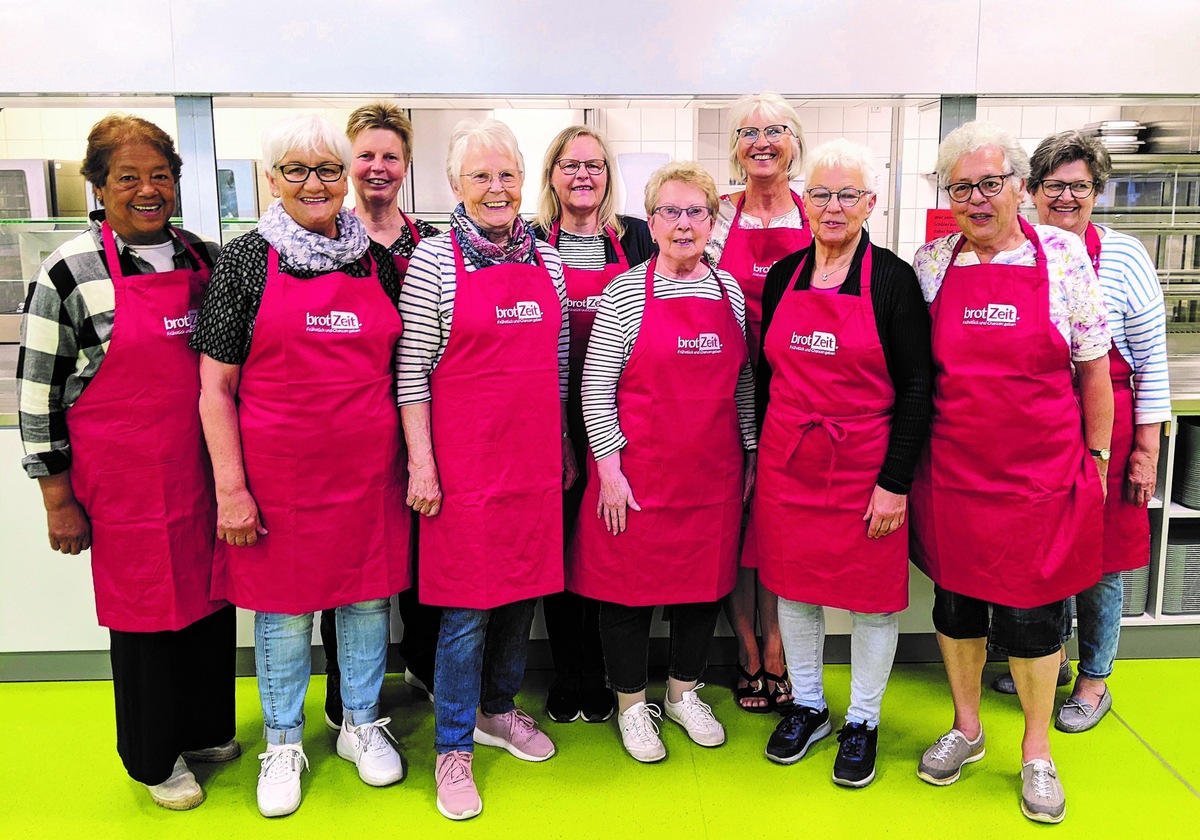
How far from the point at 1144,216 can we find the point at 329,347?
327 cm

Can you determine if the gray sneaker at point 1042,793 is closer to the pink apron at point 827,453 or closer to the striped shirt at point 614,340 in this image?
the pink apron at point 827,453

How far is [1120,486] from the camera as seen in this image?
247 cm

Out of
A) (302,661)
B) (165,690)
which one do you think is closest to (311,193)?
(302,661)

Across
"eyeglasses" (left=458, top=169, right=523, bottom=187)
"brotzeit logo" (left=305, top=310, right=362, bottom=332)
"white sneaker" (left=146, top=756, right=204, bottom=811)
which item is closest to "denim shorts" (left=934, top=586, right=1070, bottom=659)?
"eyeglasses" (left=458, top=169, right=523, bottom=187)

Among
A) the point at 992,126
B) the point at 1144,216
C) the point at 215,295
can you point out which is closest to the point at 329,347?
the point at 215,295

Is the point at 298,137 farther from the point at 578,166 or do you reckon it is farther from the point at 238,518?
the point at 238,518

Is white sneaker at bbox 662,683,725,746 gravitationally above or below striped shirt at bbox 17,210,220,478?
below

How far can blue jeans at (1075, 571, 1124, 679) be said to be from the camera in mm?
2588

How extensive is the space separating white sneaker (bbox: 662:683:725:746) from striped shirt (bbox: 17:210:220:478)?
1671mm

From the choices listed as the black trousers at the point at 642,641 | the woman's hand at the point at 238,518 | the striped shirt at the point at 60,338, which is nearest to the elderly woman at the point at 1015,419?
the black trousers at the point at 642,641

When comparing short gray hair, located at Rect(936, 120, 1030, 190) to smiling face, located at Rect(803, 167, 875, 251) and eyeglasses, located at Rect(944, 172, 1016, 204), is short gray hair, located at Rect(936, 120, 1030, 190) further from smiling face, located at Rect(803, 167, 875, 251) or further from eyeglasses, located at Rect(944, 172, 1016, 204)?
smiling face, located at Rect(803, 167, 875, 251)

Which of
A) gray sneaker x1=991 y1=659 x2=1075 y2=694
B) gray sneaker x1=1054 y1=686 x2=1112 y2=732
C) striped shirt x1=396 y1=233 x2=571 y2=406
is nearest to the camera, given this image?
striped shirt x1=396 y1=233 x2=571 y2=406

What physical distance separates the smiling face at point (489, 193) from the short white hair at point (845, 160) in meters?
0.69

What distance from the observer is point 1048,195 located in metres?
2.37
